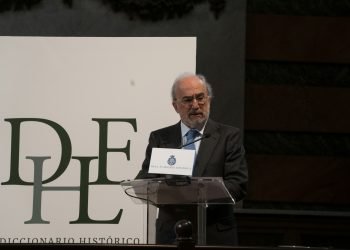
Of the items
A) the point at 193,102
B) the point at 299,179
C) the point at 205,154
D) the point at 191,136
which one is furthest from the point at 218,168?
the point at 299,179

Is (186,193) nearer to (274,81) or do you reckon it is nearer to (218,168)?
(218,168)

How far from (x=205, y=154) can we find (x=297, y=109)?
6.51ft

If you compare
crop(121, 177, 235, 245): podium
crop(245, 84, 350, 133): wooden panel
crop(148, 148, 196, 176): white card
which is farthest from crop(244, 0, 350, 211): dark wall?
crop(148, 148, 196, 176): white card

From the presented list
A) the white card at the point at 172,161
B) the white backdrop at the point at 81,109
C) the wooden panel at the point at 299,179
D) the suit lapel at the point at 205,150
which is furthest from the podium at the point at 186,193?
the wooden panel at the point at 299,179

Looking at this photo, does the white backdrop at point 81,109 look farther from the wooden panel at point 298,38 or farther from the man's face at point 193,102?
the man's face at point 193,102

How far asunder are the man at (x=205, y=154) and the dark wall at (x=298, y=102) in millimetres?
1769

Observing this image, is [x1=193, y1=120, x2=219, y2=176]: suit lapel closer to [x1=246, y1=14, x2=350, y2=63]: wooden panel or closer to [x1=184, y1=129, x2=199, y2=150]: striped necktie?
[x1=184, y1=129, x2=199, y2=150]: striped necktie

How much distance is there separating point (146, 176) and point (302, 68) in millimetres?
2236

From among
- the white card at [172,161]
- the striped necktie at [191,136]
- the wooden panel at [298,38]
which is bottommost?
the white card at [172,161]

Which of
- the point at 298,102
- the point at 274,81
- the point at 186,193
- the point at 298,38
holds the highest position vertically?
the point at 298,38

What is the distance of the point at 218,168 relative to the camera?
145 inches

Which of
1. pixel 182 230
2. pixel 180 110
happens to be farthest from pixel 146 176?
pixel 182 230

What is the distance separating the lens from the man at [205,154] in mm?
3617

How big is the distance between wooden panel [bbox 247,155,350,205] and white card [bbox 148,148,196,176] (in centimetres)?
210
